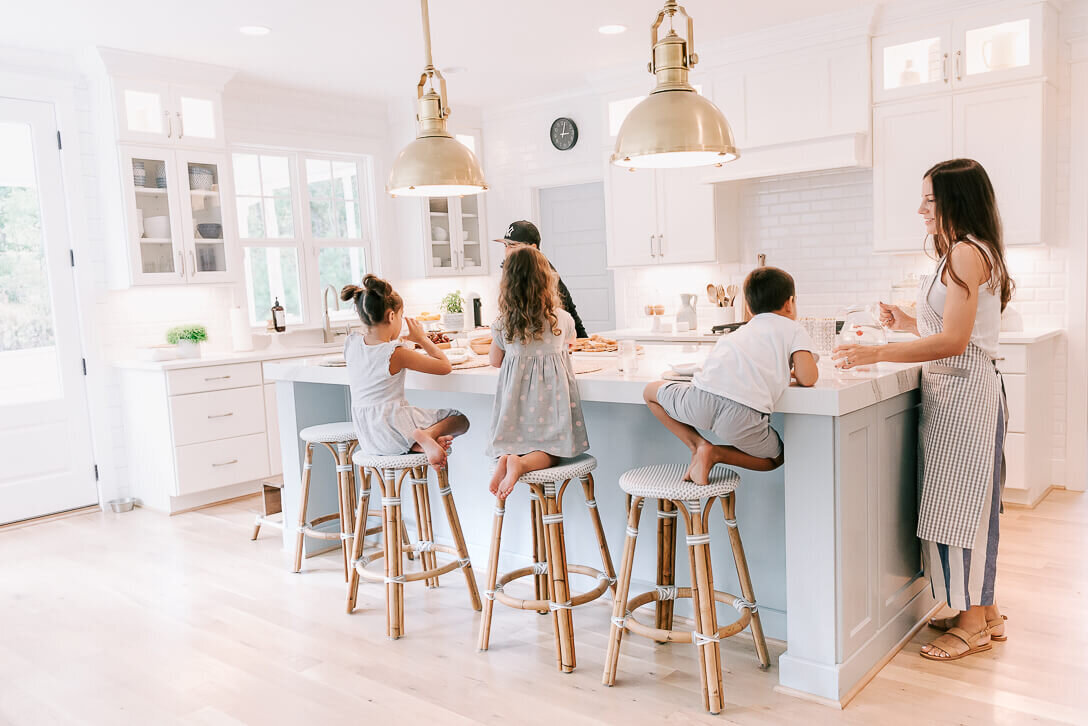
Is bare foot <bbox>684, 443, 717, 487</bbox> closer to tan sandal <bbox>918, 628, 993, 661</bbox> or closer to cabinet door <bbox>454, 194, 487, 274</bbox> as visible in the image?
tan sandal <bbox>918, 628, 993, 661</bbox>

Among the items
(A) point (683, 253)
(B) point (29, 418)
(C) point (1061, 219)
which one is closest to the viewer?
(C) point (1061, 219)

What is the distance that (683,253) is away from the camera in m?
5.76

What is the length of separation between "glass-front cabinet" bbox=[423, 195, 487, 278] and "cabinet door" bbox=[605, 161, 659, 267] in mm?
1394

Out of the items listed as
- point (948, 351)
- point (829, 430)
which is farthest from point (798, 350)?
point (948, 351)

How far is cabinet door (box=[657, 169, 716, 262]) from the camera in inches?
221

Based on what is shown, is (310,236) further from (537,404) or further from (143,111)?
(537,404)

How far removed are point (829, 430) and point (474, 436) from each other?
1.67 meters

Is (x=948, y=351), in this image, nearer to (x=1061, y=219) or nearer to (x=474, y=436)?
(x=474, y=436)

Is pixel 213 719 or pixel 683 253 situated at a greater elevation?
pixel 683 253

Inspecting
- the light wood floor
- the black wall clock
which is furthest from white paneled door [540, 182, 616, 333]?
the light wood floor

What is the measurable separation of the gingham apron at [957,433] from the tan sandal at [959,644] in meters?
0.30

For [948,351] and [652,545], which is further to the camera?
[652,545]

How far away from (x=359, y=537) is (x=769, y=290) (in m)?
1.89

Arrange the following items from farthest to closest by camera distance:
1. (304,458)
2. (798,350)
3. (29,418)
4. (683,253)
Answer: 1. (683,253)
2. (29,418)
3. (304,458)
4. (798,350)
